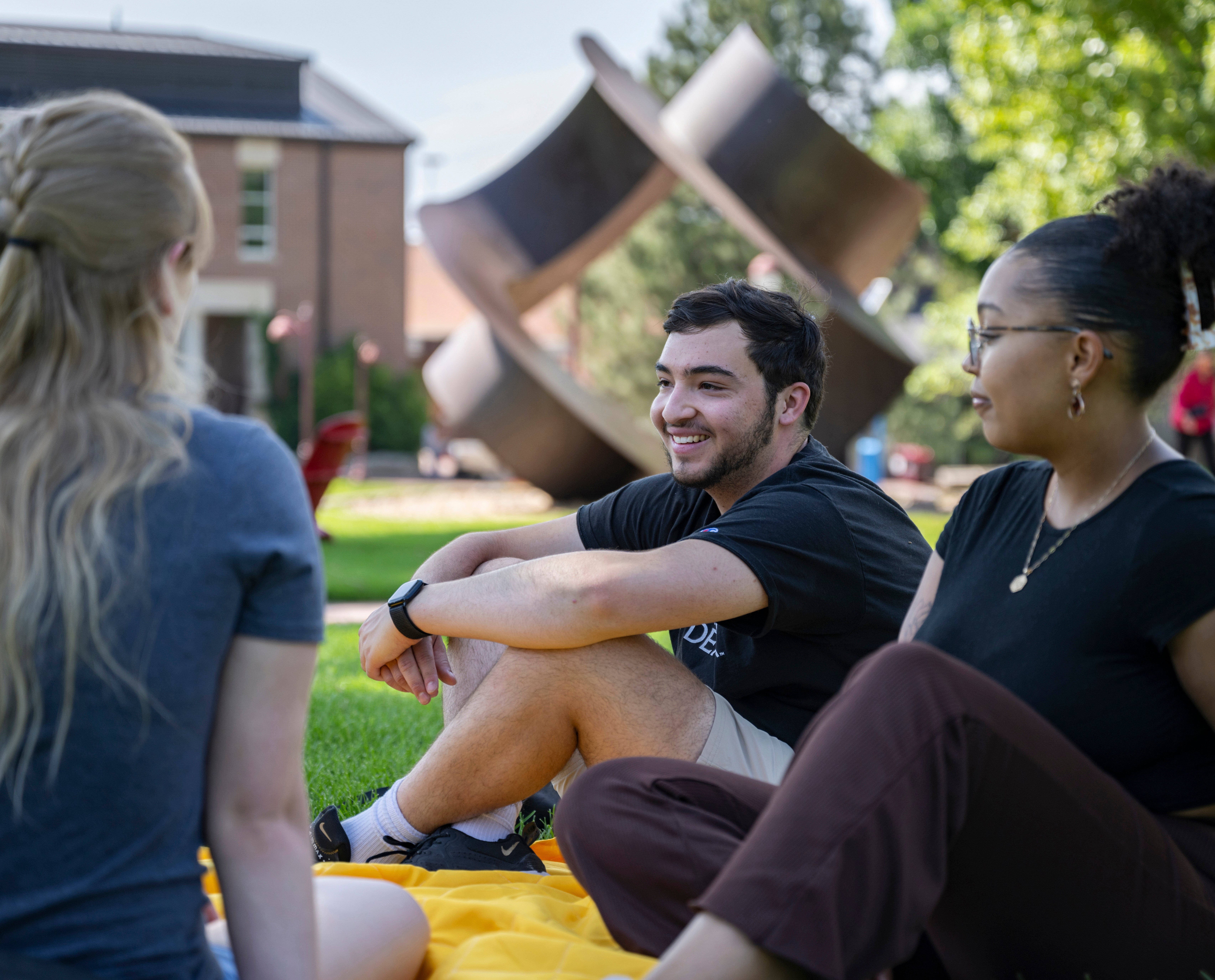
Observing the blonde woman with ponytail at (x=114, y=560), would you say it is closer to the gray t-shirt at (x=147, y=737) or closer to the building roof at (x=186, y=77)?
the gray t-shirt at (x=147, y=737)

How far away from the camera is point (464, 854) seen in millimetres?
2643

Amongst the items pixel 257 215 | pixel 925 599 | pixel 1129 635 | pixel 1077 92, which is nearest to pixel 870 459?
pixel 1077 92

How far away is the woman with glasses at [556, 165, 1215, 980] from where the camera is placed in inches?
58.4

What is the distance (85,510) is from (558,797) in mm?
2278

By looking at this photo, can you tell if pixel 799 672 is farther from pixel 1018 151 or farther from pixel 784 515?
pixel 1018 151

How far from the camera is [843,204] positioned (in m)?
11.1

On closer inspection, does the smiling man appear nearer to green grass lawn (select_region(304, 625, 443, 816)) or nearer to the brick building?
green grass lawn (select_region(304, 625, 443, 816))

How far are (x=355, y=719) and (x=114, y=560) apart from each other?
11.3 feet

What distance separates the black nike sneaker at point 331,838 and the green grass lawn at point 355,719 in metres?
0.59

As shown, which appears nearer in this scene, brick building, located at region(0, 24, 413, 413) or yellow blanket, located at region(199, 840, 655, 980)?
yellow blanket, located at region(199, 840, 655, 980)

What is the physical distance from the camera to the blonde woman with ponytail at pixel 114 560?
1.27 m

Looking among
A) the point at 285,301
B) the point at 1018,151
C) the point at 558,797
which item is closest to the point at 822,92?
the point at 285,301

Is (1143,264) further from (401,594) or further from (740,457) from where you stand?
(401,594)

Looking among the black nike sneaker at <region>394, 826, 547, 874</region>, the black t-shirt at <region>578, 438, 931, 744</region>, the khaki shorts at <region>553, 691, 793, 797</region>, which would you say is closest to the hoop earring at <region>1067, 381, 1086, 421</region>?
the black t-shirt at <region>578, 438, 931, 744</region>
